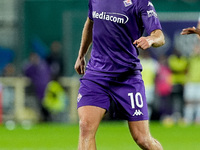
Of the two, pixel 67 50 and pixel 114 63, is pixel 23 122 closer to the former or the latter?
pixel 67 50

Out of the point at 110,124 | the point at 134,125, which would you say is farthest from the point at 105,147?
the point at 110,124

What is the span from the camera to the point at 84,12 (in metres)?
23.8

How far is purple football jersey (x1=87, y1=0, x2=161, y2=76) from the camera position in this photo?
8672 millimetres

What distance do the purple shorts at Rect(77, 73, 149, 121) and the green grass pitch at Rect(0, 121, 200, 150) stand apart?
5.47 metres

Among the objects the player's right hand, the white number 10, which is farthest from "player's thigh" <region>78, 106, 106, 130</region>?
the player's right hand

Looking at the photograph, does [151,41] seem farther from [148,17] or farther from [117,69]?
[117,69]

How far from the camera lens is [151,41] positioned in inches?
315

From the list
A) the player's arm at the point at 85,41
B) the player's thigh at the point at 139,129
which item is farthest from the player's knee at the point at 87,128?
the player's arm at the point at 85,41

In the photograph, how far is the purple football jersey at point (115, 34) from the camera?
8.67 m

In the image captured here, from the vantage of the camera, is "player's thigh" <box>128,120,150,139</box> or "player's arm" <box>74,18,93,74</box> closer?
"player's thigh" <box>128,120,150,139</box>

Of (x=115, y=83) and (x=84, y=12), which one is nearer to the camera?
(x=115, y=83)

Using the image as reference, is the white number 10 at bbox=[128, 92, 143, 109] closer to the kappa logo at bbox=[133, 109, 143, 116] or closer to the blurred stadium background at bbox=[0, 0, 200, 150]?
the kappa logo at bbox=[133, 109, 143, 116]

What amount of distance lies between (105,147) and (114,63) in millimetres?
6105

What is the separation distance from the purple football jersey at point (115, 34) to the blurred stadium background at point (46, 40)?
38.6ft
